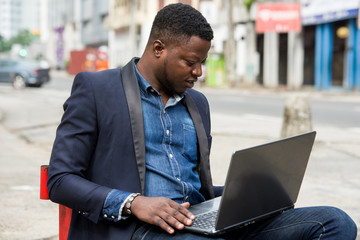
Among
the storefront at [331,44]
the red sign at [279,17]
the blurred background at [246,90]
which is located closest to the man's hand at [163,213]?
the blurred background at [246,90]

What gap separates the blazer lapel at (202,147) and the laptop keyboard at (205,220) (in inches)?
11.5

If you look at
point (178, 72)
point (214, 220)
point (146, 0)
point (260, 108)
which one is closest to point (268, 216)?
point (214, 220)

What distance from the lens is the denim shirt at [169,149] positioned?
2322 mm

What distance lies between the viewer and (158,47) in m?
2.34

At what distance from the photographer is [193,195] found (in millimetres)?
2461

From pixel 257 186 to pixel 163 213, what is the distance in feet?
1.18

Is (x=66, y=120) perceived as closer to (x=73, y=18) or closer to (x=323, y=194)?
(x=323, y=194)

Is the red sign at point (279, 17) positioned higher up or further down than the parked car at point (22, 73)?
higher up

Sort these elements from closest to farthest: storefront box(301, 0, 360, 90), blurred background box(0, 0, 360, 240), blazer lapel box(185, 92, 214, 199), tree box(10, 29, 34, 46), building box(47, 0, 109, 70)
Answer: blazer lapel box(185, 92, 214, 199), blurred background box(0, 0, 360, 240), storefront box(301, 0, 360, 90), building box(47, 0, 109, 70), tree box(10, 29, 34, 46)

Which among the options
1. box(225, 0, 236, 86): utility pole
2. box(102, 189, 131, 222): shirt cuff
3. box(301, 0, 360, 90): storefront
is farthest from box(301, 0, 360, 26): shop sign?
box(102, 189, 131, 222): shirt cuff

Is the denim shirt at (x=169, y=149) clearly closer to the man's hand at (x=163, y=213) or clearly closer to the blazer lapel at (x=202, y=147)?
the blazer lapel at (x=202, y=147)

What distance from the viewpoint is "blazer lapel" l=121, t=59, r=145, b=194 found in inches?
88.8

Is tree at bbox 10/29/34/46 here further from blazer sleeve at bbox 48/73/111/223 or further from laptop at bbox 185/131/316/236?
laptop at bbox 185/131/316/236

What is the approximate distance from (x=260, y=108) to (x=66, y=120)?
582 inches
